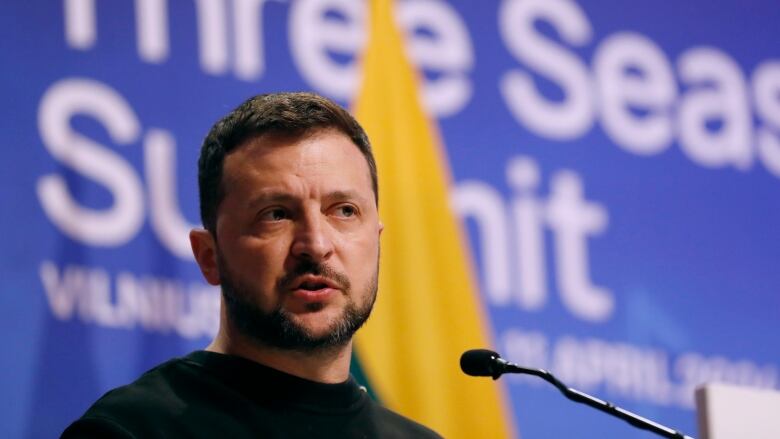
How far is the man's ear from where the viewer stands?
2980 millimetres

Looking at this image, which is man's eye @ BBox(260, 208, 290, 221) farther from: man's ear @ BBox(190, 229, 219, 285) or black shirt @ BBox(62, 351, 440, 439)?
black shirt @ BBox(62, 351, 440, 439)

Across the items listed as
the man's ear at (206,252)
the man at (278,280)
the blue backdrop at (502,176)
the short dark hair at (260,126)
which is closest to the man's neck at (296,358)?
the man at (278,280)

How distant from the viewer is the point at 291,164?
2.88 m

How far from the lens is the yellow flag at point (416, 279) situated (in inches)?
172

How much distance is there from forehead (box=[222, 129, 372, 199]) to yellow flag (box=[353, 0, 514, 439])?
4.79 feet

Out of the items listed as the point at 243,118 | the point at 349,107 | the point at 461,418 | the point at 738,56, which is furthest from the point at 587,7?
the point at 243,118

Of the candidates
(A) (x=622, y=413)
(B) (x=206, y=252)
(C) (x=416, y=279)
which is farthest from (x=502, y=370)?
(C) (x=416, y=279)

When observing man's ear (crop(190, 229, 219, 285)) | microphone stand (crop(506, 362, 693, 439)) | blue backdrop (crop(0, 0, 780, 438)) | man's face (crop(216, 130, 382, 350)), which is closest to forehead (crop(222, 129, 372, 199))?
man's face (crop(216, 130, 382, 350))

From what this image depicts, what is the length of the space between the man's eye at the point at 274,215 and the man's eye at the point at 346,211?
0.12 m

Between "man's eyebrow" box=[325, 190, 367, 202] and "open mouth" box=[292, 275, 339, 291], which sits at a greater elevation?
"man's eyebrow" box=[325, 190, 367, 202]

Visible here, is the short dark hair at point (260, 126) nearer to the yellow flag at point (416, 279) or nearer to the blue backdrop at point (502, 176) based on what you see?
the blue backdrop at point (502, 176)

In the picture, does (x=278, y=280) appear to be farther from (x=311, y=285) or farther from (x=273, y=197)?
(x=273, y=197)

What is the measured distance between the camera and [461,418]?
4469 millimetres

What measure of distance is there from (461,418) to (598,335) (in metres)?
0.56
